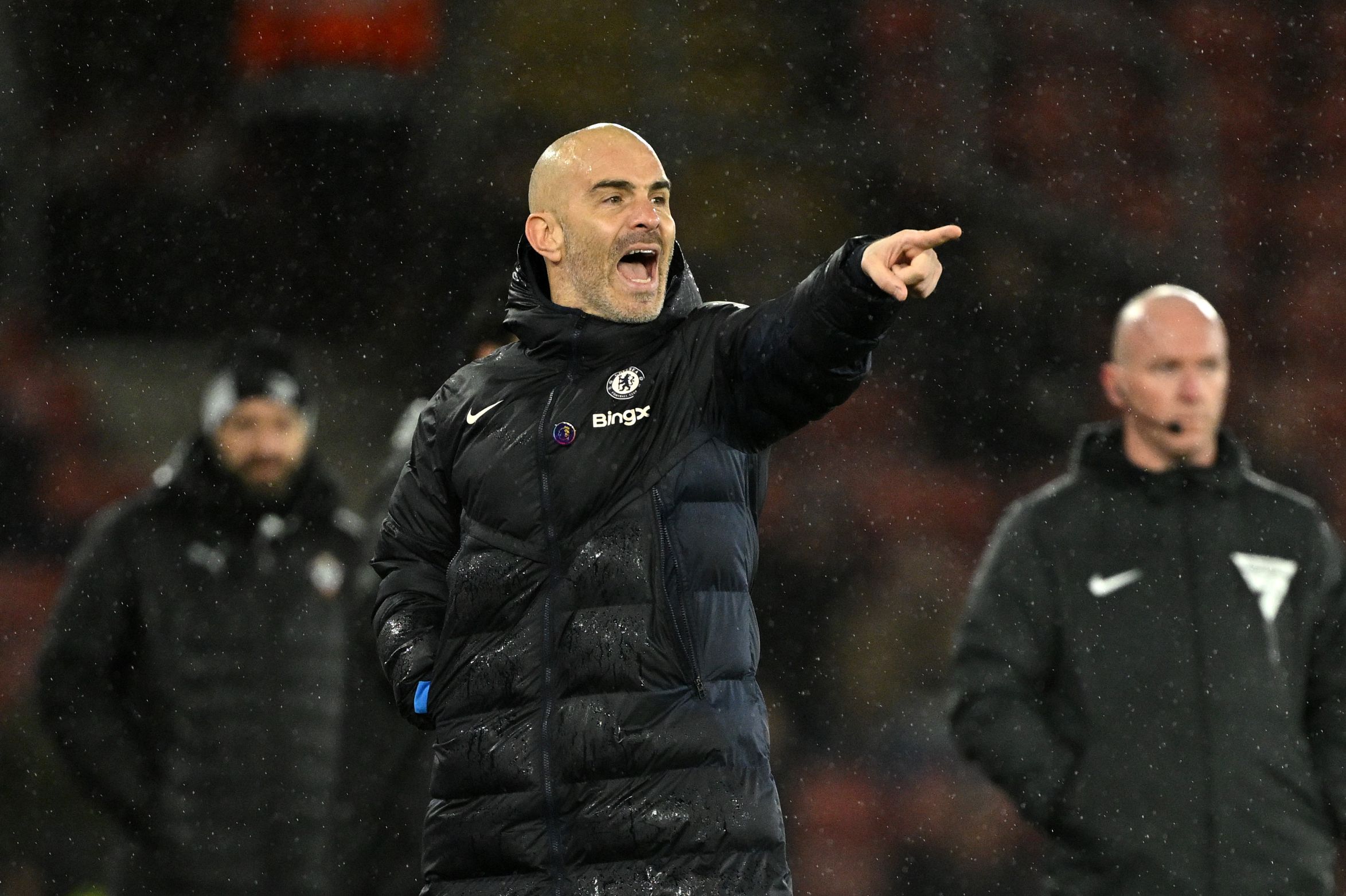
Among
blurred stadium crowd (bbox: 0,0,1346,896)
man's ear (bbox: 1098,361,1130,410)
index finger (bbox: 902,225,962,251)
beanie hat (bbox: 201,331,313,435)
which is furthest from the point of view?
blurred stadium crowd (bbox: 0,0,1346,896)

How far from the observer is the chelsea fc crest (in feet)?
6.96

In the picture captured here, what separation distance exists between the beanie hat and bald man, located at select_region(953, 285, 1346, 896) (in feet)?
6.08

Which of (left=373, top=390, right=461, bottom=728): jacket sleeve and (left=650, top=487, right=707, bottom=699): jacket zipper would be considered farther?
(left=373, top=390, right=461, bottom=728): jacket sleeve

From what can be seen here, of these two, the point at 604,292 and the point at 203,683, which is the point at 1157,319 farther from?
the point at 203,683

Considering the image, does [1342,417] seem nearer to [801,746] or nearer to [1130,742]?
[801,746]

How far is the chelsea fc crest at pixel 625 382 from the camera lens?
6.96ft

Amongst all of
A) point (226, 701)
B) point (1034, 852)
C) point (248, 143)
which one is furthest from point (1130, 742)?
point (248, 143)

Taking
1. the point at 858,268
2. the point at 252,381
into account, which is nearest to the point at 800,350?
the point at 858,268

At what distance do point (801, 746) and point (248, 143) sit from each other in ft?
10.7

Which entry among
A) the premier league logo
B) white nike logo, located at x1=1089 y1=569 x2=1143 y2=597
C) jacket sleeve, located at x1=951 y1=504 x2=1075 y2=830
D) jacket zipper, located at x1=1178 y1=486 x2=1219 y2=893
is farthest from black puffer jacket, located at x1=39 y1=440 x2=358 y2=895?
the premier league logo

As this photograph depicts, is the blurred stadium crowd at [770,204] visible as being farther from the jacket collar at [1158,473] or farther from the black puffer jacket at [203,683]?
the jacket collar at [1158,473]

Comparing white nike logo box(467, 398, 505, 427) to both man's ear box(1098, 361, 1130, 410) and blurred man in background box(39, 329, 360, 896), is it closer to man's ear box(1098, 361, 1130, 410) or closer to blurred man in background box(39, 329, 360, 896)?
man's ear box(1098, 361, 1130, 410)

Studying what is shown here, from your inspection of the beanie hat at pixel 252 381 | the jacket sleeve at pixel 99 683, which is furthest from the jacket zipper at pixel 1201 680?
the jacket sleeve at pixel 99 683

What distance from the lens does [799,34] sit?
725 centimetres
